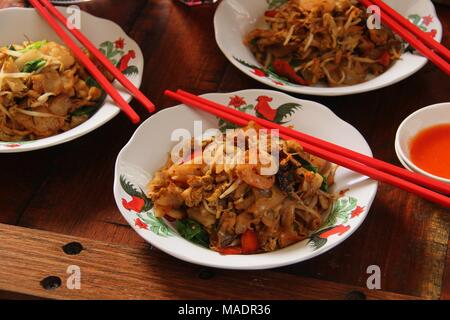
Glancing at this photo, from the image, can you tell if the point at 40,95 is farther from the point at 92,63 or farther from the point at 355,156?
the point at 355,156

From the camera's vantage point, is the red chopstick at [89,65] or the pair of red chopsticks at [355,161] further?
the red chopstick at [89,65]

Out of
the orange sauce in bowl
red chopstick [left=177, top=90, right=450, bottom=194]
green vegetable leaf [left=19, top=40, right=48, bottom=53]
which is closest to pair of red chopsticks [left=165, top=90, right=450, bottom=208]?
red chopstick [left=177, top=90, right=450, bottom=194]

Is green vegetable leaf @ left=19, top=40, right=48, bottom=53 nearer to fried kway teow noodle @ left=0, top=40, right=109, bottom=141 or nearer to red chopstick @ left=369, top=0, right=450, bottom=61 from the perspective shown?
fried kway teow noodle @ left=0, top=40, right=109, bottom=141

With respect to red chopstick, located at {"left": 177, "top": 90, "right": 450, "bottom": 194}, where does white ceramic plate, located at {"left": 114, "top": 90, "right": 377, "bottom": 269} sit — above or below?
below

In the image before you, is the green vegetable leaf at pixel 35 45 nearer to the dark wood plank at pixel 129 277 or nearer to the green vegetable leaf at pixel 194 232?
the dark wood plank at pixel 129 277

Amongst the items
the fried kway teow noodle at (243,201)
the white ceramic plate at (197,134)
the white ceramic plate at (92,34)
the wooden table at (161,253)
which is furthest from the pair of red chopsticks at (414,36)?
the white ceramic plate at (92,34)
